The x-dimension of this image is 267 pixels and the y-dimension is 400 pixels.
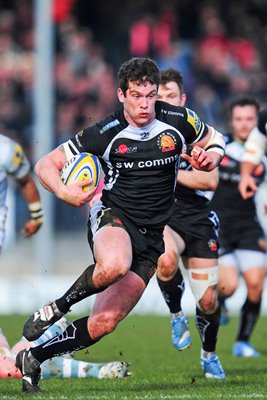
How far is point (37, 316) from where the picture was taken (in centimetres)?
748

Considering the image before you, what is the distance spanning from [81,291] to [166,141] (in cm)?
130

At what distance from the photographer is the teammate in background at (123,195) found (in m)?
7.45

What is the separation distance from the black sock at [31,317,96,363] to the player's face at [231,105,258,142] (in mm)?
4633

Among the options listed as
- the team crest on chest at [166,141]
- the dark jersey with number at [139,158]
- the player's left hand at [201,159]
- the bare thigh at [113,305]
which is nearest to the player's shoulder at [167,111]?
the dark jersey with number at [139,158]

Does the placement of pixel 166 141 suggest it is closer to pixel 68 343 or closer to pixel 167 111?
pixel 167 111

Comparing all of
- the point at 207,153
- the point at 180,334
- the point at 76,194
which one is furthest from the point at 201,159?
the point at 180,334

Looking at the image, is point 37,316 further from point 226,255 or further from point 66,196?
point 226,255

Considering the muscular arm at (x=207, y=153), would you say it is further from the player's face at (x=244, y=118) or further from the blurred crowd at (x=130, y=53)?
the blurred crowd at (x=130, y=53)

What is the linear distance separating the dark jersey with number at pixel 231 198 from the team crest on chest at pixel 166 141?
4113 millimetres

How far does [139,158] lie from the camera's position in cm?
774

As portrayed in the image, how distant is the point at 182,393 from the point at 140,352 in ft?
13.5

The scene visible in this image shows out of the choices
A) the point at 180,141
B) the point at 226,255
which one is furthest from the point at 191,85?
the point at 180,141

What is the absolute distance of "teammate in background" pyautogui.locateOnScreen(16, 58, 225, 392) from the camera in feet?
24.4

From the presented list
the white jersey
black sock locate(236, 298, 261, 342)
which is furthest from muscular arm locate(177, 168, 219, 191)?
black sock locate(236, 298, 261, 342)
